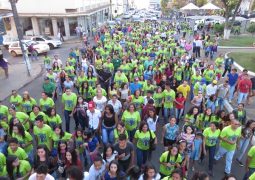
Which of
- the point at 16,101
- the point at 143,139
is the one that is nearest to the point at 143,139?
the point at 143,139

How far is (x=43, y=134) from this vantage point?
6.57m

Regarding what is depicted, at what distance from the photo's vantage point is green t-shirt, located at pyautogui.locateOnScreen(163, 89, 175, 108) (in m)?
8.70

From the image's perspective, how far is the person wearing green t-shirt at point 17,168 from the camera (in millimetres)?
5211

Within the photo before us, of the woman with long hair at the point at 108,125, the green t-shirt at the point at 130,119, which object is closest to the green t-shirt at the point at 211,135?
the green t-shirt at the point at 130,119

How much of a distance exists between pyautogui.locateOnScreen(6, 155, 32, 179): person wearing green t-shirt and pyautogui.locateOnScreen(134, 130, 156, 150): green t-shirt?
8.02ft

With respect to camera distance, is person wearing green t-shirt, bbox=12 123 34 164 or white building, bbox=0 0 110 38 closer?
person wearing green t-shirt, bbox=12 123 34 164

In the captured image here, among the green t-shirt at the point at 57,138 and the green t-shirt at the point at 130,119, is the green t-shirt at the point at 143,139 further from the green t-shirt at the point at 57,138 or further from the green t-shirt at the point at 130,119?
the green t-shirt at the point at 57,138

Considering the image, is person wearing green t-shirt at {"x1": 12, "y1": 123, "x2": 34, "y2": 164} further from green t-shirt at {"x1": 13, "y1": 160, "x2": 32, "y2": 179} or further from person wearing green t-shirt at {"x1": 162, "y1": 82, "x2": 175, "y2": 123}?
person wearing green t-shirt at {"x1": 162, "y1": 82, "x2": 175, "y2": 123}

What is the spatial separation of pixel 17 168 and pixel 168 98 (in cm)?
499

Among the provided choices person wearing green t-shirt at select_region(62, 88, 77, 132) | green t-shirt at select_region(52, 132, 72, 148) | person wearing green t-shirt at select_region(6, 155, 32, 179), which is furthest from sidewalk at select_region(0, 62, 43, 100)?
person wearing green t-shirt at select_region(6, 155, 32, 179)

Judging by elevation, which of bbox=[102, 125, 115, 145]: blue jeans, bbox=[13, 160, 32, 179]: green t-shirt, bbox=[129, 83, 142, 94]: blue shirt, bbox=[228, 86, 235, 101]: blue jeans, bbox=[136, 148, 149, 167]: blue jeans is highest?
bbox=[13, 160, 32, 179]: green t-shirt

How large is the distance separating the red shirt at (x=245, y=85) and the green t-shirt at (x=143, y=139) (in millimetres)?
5442

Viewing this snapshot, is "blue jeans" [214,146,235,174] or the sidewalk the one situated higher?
"blue jeans" [214,146,235,174]

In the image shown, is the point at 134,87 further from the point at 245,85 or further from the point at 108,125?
the point at 245,85
